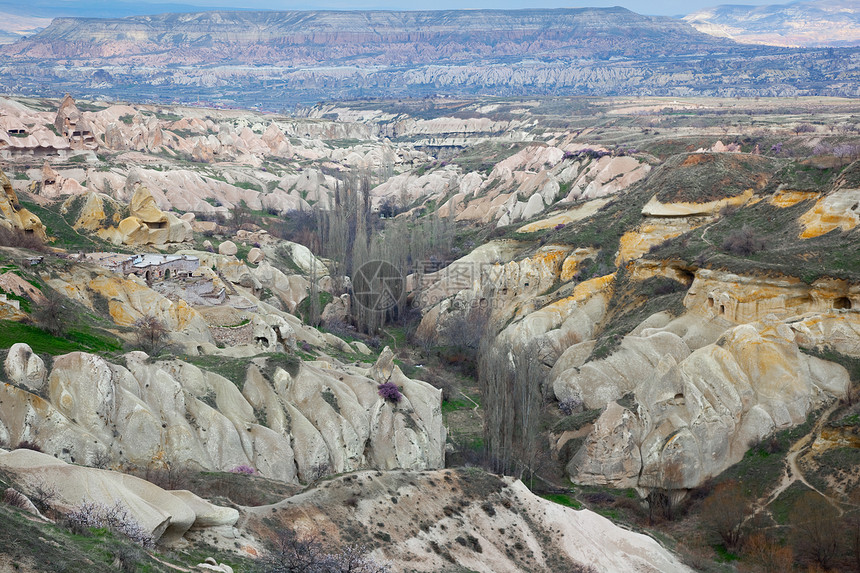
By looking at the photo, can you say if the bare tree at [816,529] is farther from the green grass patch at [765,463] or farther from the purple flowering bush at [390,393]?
the purple flowering bush at [390,393]

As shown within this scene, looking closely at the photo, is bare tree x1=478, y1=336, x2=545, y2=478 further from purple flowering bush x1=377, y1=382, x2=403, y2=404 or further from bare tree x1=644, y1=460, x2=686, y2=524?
bare tree x1=644, y1=460, x2=686, y2=524

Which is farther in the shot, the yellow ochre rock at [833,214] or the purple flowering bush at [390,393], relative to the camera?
the yellow ochre rock at [833,214]

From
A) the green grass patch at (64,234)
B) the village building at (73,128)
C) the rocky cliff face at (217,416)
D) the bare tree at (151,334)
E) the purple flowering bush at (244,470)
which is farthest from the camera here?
the village building at (73,128)

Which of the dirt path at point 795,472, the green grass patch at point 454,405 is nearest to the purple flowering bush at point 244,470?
the dirt path at point 795,472

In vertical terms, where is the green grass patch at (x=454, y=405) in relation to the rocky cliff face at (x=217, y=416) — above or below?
below

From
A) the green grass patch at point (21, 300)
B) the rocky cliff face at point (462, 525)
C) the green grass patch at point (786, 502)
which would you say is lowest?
the green grass patch at point (786, 502)

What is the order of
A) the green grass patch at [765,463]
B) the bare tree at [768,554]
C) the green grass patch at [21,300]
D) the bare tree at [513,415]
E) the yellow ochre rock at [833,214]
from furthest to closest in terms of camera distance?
the yellow ochre rock at [833,214] < the bare tree at [513,415] < the green grass patch at [21,300] < the green grass patch at [765,463] < the bare tree at [768,554]

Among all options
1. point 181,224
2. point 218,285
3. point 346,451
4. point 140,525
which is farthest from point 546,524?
point 181,224

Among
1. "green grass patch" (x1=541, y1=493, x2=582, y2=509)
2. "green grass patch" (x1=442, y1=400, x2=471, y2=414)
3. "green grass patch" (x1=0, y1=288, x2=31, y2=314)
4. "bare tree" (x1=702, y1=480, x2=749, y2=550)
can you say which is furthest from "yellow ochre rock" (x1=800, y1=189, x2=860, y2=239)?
"green grass patch" (x1=0, y1=288, x2=31, y2=314)
